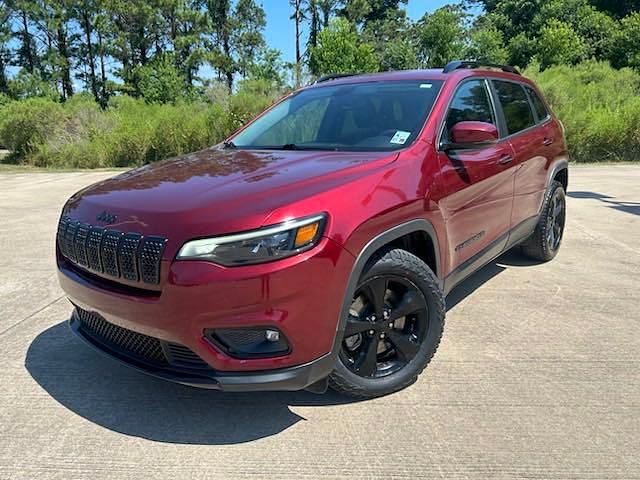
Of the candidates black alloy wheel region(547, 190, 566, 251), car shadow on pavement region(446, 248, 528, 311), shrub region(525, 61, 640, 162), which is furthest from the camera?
shrub region(525, 61, 640, 162)

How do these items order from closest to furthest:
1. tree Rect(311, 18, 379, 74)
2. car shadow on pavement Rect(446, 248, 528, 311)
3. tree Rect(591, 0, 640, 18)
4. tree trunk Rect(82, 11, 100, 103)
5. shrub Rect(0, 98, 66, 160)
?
1. car shadow on pavement Rect(446, 248, 528, 311)
2. shrub Rect(0, 98, 66, 160)
3. tree Rect(311, 18, 379, 74)
4. tree trunk Rect(82, 11, 100, 103)
5. tree Rect(591, 0, 640, 18)

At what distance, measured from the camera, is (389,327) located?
2803mm

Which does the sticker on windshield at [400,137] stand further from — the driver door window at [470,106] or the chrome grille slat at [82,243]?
the chrome grille slat at [82,243]

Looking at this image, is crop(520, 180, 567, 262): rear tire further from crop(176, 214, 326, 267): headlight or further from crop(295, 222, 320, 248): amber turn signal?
crop(176, 214, 326, 267): headlight

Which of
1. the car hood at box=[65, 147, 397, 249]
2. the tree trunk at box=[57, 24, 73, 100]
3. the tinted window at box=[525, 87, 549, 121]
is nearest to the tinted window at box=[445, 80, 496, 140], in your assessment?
the car hood at box=[65, 147, 397, 249]

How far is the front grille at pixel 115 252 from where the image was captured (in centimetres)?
231

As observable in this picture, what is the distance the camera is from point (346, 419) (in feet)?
8.80

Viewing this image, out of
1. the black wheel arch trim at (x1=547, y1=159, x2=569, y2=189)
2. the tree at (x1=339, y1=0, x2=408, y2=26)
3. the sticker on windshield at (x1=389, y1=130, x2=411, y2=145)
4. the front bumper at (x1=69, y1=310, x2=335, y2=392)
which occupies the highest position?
the tree at (x1=339, y1=0, x2=408, y2=26)

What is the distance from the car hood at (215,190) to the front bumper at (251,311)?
211mm

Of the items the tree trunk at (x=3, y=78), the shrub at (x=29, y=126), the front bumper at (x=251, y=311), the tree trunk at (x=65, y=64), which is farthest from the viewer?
the tree trunk at (x=65, y=64)

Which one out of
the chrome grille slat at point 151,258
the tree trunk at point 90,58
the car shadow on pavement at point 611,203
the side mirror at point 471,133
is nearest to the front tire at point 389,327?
the side mirror at point 471,133

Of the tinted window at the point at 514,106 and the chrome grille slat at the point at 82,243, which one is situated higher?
the tinted window at the point at 514,106

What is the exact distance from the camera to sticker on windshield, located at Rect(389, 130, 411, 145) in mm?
3107

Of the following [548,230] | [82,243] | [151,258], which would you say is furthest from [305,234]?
[548,230]
